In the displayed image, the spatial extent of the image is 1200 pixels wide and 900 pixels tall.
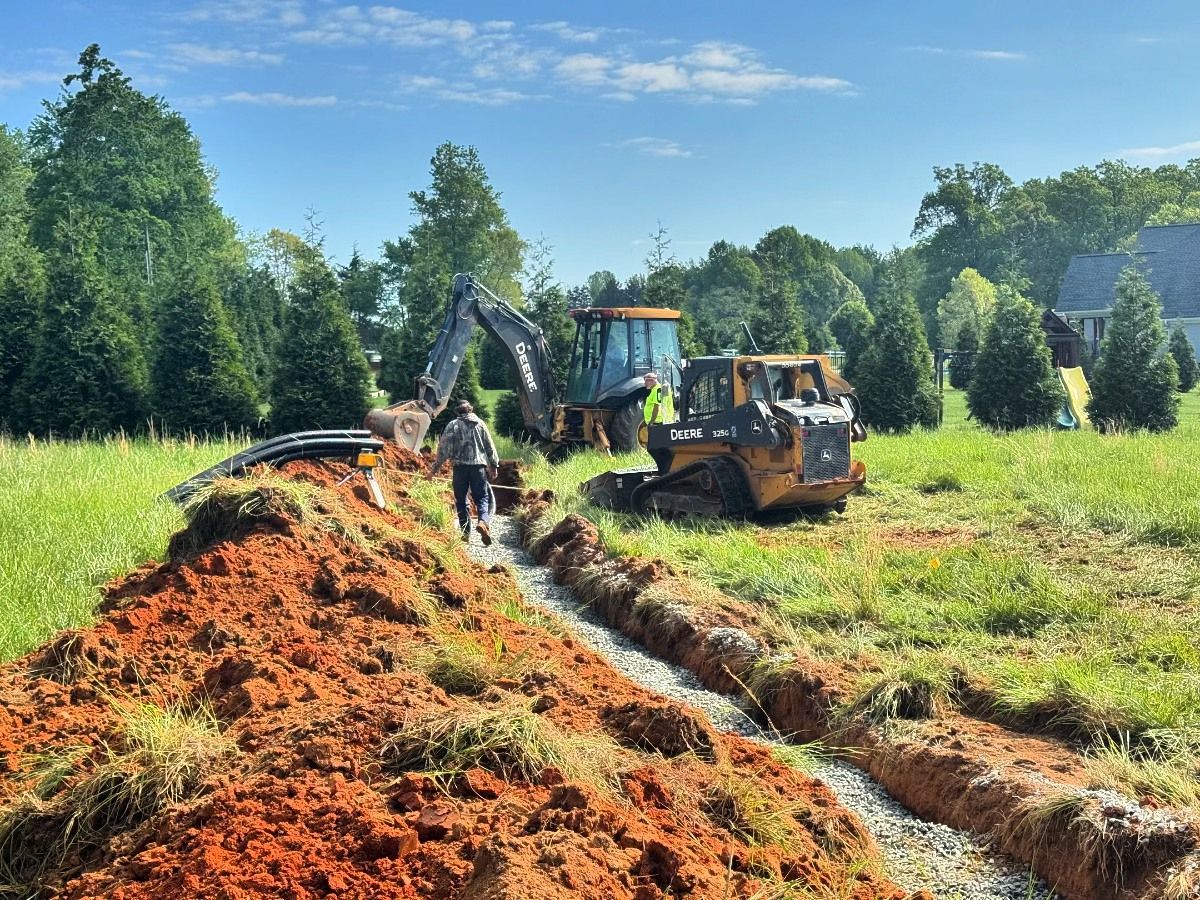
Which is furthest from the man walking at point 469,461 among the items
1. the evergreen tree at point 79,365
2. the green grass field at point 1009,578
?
the evergreen tree at point 79,365

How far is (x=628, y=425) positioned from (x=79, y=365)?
41.7 feet

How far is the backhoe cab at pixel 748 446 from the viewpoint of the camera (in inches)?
465

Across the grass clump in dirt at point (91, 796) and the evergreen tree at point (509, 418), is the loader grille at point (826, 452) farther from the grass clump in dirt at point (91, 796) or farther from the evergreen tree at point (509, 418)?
the evergreen tree at point (509, 418)

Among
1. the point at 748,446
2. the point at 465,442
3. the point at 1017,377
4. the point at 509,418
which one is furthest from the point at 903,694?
the point at 509,418

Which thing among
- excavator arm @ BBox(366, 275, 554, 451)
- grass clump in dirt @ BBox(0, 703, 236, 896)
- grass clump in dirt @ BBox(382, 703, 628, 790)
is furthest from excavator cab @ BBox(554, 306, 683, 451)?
grass clump in dirt @ BBox(0, 703, 236, 896)

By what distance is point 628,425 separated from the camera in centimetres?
1791

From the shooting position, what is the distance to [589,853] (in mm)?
3234

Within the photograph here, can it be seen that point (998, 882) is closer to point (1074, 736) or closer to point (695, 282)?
point (1074, 736)

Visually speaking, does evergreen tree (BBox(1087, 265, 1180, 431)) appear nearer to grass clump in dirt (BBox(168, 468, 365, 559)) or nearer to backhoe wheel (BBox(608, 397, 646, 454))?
backhoe wheel (BBox(608, 397, 646, 454))

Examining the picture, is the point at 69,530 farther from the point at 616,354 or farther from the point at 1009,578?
the point at 616,354

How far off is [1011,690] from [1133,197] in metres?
81.0

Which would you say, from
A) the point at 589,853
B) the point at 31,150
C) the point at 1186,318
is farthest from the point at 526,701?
the point at 31,150

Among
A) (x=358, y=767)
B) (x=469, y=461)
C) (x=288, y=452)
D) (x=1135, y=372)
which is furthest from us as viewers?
(x=1135, y=372)

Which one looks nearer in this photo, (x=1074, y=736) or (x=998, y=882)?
(x=998, y=882)
